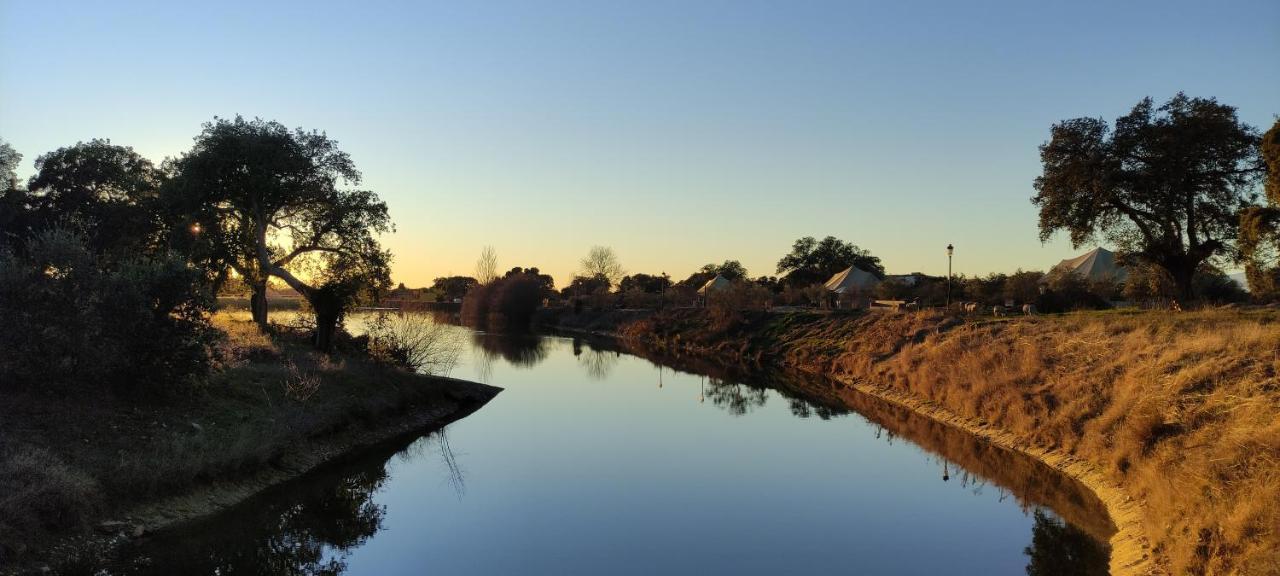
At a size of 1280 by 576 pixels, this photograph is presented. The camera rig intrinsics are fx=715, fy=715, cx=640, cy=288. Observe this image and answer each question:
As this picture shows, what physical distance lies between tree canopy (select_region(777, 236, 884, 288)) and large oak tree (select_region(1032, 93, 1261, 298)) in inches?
2716

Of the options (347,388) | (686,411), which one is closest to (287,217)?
(347,388)

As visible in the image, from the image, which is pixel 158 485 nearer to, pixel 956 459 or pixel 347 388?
pixel 347 388

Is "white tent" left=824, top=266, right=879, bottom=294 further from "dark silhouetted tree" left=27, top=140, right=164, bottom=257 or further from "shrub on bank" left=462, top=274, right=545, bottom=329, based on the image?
"dark silhouetted tree" left=27, top=140, right=164, bottom=257

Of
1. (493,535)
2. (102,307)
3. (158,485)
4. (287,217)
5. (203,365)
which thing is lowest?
(493,535)

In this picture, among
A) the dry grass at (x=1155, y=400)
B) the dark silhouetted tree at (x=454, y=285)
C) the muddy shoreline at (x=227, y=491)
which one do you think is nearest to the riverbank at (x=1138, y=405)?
the dry grass at (x=1155, y=400)

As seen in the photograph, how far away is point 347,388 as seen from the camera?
20672mm

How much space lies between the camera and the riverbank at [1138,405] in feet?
32.8

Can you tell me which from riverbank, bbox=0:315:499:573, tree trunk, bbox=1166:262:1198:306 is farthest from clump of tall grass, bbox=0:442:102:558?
tree trunk, bbox=1166:262:1198:306

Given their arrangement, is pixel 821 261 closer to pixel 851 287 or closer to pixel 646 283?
pixel 646 283

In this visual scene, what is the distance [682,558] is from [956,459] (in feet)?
33.8

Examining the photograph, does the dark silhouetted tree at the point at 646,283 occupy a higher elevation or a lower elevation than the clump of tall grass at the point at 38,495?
higher

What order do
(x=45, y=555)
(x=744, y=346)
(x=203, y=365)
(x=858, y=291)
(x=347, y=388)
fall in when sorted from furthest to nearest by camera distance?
(x=858, y=291)
(x=744, y=346)
(x=347, y=388)
(x=203, y=365)
(x=45, y=555)

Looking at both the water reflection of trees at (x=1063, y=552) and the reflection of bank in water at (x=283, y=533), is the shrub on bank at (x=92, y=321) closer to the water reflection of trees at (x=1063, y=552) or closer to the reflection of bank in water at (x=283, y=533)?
the reflection of bank in water at (x=283, y=533)

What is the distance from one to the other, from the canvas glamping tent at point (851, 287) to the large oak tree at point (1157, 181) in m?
21.3
